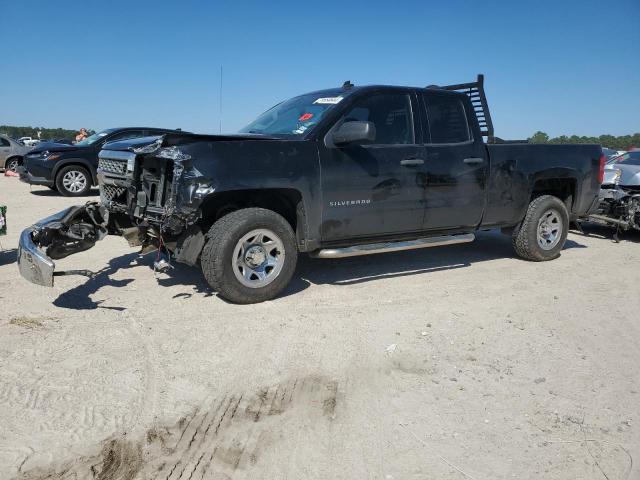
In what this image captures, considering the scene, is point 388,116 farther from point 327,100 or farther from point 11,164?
point 11,164

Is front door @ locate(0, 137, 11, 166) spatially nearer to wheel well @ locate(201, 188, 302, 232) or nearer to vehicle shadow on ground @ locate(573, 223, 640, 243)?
wheel well @ locate(201, 188, 302, 232)

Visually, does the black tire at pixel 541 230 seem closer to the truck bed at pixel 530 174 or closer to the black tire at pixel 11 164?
the truck bed at pixel 530 174

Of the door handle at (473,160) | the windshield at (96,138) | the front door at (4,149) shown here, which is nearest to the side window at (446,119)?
the door handle at (473,160)

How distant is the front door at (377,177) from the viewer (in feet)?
15.6

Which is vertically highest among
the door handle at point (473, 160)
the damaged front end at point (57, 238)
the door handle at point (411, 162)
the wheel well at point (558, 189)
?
the door handle at point (473, 160)

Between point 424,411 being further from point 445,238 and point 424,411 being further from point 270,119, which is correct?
point 270,119

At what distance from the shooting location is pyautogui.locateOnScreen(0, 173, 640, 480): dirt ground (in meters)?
2.51

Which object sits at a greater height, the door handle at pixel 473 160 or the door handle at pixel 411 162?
the door handle at pixel 473 160

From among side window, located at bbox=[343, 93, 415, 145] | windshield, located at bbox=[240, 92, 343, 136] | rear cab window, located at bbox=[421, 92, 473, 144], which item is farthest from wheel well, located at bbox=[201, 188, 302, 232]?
rear cab window, located at bbox=[421, 92, 473, 144]

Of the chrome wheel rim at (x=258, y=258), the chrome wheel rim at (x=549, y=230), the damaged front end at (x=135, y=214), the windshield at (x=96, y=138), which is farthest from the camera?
the windshield at (x=96, y=138)

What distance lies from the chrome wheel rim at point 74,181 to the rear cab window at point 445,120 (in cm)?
972

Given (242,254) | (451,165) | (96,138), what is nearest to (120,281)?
(242,254)

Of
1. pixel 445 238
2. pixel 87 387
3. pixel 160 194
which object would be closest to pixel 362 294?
pixel 445 238

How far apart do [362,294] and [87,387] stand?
8.75 feet
